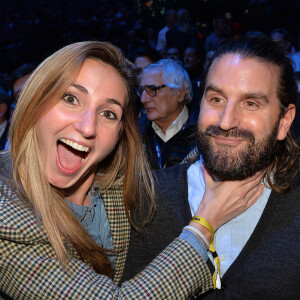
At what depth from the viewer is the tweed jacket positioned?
1.48 metres

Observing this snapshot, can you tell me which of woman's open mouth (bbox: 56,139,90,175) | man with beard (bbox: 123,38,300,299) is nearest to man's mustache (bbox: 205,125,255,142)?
man with beard (bbox: 123,38,300,299)

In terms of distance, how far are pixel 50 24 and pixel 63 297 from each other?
10268mm

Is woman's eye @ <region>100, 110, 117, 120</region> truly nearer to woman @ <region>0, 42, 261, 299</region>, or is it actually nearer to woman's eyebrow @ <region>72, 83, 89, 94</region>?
woman @ <region>0, 42, 261, 299</region>

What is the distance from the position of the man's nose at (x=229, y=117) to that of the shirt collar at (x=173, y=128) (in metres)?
2.49

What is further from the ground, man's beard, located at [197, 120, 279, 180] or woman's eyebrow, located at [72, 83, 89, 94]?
woman's eyebrow, located at [72, 83, 89, 94]

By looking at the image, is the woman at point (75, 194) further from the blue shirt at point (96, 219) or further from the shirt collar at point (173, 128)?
the shirt collar at point (173, 128)

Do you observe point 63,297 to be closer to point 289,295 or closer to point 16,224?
point 16,224

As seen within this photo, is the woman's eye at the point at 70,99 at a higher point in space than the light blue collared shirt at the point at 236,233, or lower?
Answer: higher

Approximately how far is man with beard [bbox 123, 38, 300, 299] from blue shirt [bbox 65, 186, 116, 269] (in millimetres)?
157

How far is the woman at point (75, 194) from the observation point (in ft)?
4.96

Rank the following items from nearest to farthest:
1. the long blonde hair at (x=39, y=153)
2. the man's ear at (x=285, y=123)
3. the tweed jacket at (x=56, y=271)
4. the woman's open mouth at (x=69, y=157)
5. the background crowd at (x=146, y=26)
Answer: the tweed jacket at (x=56, y=271), the long blonde hair at (x=39, y=153), the woman's open mouth at (x=69, y=157), the man's ear at (x=285, y=123), the background crowd at (x=146, y=26)

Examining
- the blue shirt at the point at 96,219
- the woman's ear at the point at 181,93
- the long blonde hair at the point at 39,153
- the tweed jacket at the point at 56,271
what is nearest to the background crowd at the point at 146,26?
the woman's ear at the point at 181,93

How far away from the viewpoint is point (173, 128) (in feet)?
14.2

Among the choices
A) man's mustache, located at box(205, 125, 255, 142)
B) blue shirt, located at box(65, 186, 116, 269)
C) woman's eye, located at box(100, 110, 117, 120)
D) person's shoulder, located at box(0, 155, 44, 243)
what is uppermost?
woman's eye, located at box(100, 110, 117, 120)
